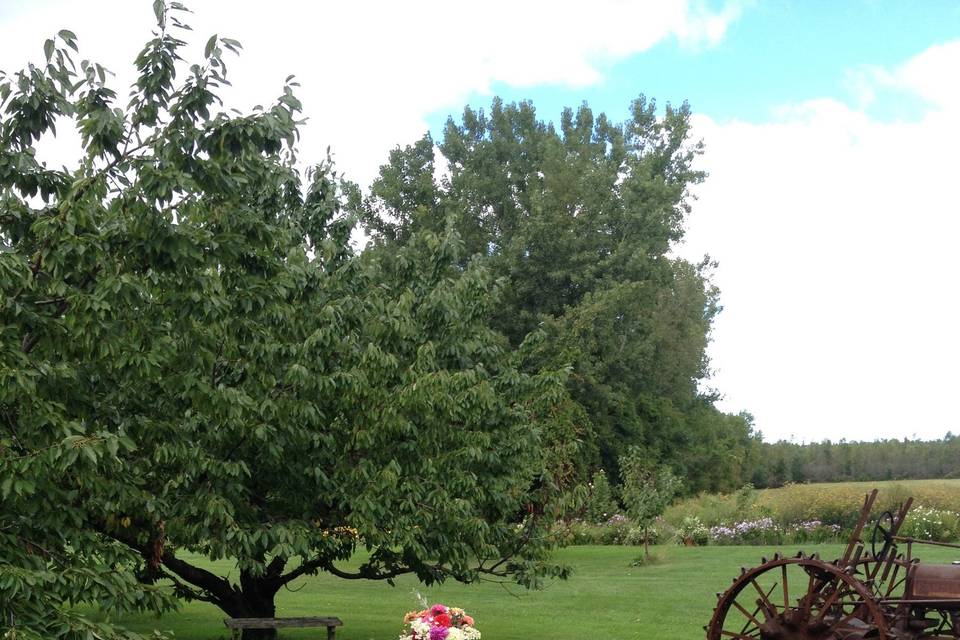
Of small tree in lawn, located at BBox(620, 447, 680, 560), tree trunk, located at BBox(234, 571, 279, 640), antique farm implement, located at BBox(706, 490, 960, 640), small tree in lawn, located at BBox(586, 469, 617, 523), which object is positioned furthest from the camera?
small tree in lawn, located at BBox(586, 469, 617, 523)

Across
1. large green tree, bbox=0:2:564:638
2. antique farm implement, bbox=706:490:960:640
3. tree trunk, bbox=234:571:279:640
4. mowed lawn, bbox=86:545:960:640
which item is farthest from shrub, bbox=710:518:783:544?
antique farm implement, bbox=706:490:960:640

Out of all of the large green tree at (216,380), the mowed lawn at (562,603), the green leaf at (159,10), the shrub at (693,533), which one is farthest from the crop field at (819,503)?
the green leaf at (159,10)

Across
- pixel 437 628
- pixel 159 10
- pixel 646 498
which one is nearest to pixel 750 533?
pixel 646 498

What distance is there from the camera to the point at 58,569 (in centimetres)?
840

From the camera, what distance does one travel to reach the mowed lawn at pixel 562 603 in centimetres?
1800

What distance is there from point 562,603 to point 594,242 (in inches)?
979

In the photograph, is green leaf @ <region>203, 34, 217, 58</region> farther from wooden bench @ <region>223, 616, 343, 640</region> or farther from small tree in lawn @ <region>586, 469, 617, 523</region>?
small tree in lawn @ <region>586, 469, 617, 523</region>

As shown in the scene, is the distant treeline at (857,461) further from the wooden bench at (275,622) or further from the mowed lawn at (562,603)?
the wooden bench at (275,622)

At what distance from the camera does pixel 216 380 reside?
12.1m

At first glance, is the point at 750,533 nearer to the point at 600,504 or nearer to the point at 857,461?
the point at 600,504

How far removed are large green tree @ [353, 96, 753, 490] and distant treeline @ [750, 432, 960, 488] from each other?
15.5 meters

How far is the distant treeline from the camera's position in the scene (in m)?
65.6

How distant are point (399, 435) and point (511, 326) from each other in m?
30.9

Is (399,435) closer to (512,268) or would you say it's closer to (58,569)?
(58,569)
